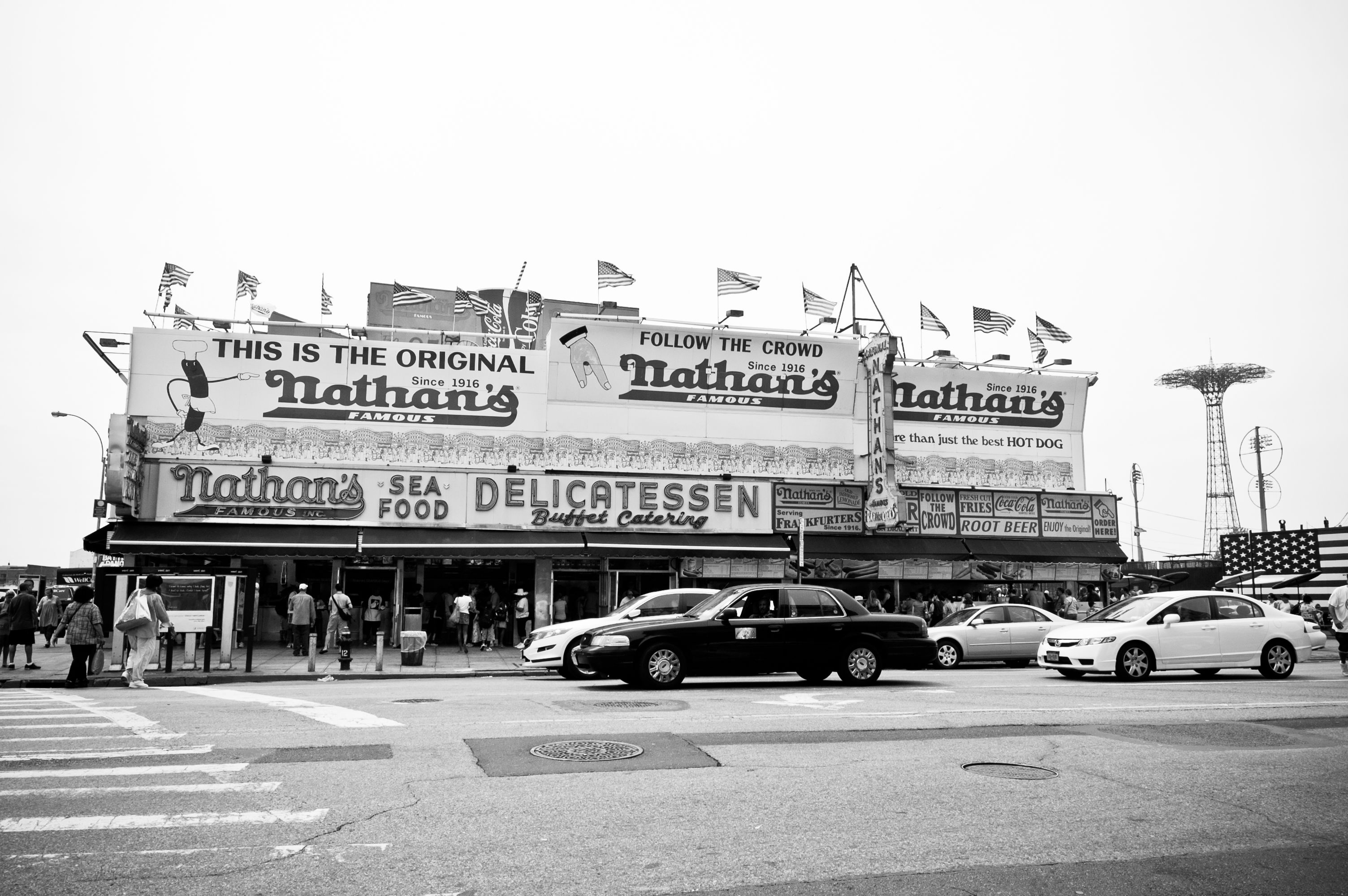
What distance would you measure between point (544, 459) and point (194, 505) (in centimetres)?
929

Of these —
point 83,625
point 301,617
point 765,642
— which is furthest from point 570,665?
point 301,617

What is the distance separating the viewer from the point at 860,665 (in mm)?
15250

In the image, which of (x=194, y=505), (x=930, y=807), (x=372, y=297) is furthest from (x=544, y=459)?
(x=372, y=297)

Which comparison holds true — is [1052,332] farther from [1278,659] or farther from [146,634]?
[146,634]

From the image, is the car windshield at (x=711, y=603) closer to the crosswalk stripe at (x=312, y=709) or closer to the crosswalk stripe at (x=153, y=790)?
the crosswalk stripe at (x=312, y=709)

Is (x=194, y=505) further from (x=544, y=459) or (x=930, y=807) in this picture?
(x=930, y=807)

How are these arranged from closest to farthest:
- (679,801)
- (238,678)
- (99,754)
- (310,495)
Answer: (679,801) → (99,754) → (238,678) → (310,495)

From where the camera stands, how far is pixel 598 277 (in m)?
32.0

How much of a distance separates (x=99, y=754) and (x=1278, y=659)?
53.0 feet

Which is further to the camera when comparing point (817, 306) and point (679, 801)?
point (817, 306)

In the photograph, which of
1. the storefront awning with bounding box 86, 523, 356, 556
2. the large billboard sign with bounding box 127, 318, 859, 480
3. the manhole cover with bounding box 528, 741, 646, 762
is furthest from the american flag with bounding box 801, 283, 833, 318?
the manhole cover with bounding box 528, 741, 646, 762

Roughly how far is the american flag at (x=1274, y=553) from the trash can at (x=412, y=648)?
1188 inches

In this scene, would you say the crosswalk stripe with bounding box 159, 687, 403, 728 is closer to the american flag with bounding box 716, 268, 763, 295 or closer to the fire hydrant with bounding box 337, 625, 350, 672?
the fire hydrant with bounding box 337, 625, 350, 672

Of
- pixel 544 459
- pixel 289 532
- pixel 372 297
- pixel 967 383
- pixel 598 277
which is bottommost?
pixel 289 532
